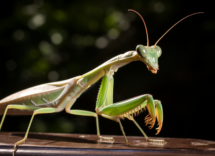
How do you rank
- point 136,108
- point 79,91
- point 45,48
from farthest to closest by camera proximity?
point 45,48 < point 79,91 < point 136,108

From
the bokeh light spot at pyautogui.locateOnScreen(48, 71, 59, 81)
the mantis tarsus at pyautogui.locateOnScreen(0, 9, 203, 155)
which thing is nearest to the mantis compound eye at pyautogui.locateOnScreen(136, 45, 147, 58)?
the mantis tarsus at pyautogui.locateOnScreen(0, 9, 203, 155)

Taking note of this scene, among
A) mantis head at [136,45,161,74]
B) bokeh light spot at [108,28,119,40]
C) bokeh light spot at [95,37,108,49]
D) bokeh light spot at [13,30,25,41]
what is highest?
bokeh light spot at [13,30,25,41]

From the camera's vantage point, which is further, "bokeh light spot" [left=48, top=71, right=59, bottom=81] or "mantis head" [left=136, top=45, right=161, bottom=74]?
"bokeh light spot" [left=48, top=71, right=59, bottom=81]

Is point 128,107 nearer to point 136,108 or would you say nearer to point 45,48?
point 136,108

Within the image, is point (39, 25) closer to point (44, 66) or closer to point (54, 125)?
point (44, 66)

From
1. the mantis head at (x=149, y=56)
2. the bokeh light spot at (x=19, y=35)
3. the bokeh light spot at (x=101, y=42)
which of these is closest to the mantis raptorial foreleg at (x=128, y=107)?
the mantis head at (x=149, y=56)

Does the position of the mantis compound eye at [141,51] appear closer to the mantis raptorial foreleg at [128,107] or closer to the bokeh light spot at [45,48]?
the mantis raptorial foreleg at [128,107]

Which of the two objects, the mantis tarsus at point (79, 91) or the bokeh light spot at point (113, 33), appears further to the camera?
the bokeh light spot at point (113, 33)

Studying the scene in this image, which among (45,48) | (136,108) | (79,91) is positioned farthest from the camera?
(45,48)

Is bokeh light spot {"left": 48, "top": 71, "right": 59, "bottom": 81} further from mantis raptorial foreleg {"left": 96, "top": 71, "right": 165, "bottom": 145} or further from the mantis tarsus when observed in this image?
mantis raptorial foreleg {"left": 96, "top": 71, "right": 165, "bottom": 145}

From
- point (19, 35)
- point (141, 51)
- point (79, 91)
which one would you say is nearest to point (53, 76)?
point (19, 35)

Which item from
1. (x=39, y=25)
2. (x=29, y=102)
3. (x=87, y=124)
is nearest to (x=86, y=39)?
(x=39, y=25)
